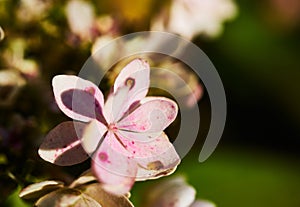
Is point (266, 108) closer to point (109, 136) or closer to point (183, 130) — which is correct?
point (183, 130)

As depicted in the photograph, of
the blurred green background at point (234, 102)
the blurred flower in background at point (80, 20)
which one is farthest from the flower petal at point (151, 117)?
the blurred flower in background at point (80, 20)

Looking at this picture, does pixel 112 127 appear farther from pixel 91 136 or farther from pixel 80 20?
pixel 80 20

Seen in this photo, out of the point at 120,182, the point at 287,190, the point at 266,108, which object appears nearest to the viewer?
the point at 120,182

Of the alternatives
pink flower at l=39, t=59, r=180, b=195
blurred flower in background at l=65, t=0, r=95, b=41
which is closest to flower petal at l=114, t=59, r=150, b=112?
pink flower at l=39, t=59, r=180, b=195

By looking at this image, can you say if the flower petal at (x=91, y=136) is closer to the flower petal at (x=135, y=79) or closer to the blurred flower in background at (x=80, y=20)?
the flower petal at (x=135, y=79)

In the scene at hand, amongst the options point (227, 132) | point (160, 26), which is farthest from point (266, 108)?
point (160, 26)

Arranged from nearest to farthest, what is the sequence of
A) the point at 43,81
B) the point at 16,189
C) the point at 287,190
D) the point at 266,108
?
the point at 16,189
the point at 43,81
the point at 287,190
the point at 266,108
